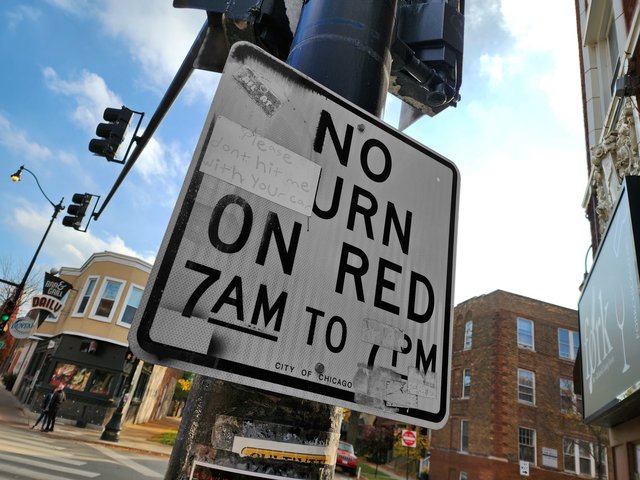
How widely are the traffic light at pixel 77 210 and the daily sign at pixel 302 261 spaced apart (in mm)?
9927

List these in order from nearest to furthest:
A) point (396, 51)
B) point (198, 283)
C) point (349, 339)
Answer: point (198, 283) → point (349, 339) → point (396, 51)

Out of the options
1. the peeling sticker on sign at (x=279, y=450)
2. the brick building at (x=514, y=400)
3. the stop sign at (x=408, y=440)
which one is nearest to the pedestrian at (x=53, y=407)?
the stop sign at (x=408, y=440)

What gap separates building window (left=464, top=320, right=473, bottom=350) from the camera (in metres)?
30.8

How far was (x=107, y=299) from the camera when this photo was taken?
20.8m

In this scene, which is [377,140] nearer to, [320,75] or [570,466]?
[320,75]

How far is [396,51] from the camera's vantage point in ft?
8.77

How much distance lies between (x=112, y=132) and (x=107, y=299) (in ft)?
56.8

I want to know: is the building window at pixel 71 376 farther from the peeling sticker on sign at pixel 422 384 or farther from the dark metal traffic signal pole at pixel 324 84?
the peeling sticker on sign at pixel 422 384

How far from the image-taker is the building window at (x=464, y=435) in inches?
1098

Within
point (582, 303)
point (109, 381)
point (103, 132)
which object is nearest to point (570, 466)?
point (582, 303)

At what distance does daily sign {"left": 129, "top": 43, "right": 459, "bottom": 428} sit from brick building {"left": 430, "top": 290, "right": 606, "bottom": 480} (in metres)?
26.9

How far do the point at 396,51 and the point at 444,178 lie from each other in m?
1.17

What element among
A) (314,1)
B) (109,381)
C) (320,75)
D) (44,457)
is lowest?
(44,457)

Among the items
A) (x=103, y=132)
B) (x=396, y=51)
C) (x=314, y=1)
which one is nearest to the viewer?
(x=314, y=1)
